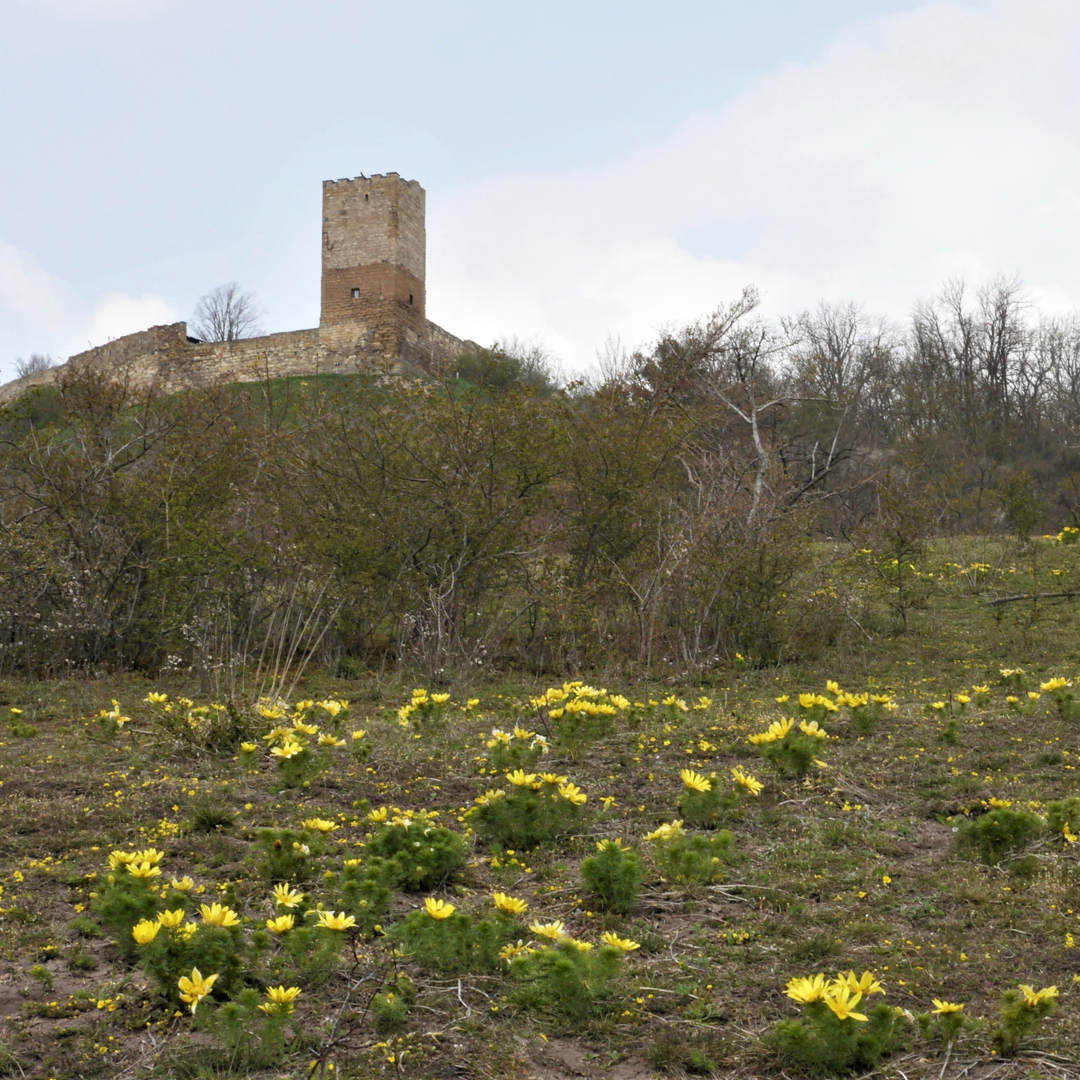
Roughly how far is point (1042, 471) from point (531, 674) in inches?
868

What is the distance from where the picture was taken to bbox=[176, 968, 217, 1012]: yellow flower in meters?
2.38

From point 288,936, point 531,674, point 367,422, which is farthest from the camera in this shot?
point 367,422

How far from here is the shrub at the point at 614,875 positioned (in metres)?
3.37

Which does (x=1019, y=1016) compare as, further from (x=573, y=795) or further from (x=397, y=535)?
(x=397, y=535)

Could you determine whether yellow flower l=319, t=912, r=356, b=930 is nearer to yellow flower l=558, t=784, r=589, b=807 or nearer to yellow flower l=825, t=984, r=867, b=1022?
yellow flower l=825, t=984, r=867, b=1022

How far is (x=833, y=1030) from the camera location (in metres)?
2.34

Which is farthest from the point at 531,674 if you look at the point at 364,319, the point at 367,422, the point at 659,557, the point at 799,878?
the point at 364,319

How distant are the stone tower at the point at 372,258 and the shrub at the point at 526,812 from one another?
3028 cm

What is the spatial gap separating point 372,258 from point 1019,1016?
33.5 m

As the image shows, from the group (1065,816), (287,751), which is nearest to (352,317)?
(287,751)

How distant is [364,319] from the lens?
3381 centimetres

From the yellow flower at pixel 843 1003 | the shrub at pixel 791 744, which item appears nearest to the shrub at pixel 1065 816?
the shrub at pixel 791 744

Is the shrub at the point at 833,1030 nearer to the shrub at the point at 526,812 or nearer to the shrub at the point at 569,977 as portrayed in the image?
the shrub at the point at 569,977

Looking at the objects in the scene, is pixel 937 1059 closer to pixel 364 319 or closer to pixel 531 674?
pixel 531 674
